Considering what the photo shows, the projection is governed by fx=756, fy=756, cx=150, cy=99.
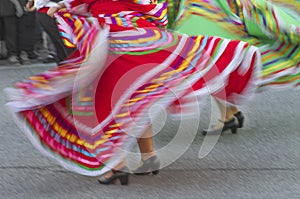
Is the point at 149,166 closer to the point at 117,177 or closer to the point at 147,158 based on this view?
the point at 147,158

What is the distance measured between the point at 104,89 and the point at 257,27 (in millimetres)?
1462

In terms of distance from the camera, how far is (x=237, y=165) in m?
5.12

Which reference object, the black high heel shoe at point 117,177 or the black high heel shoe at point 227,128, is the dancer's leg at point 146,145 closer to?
the black high heel shoe at point 117,177

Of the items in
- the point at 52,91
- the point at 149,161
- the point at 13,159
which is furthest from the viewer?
the point at 13,159

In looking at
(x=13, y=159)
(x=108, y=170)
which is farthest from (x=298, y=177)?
(x=13, y=159)

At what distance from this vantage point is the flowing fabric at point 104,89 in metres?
4.55

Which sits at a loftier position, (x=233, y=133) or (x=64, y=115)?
(x=64, y=115)

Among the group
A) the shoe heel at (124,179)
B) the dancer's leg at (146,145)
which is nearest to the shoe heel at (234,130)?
the dancer's leg at (146,145)

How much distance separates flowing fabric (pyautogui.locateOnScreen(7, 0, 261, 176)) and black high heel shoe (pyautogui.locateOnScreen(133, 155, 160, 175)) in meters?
0.34

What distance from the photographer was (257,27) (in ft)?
18.1

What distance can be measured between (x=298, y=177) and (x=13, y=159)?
6.69ft

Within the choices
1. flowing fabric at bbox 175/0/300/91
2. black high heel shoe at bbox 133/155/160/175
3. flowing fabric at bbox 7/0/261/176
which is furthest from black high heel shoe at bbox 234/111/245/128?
black high heel shoe at bbox 133/155/160/175

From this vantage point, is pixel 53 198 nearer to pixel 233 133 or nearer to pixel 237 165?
pixel 237 165

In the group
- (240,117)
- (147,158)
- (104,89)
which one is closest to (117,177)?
(147,158)
